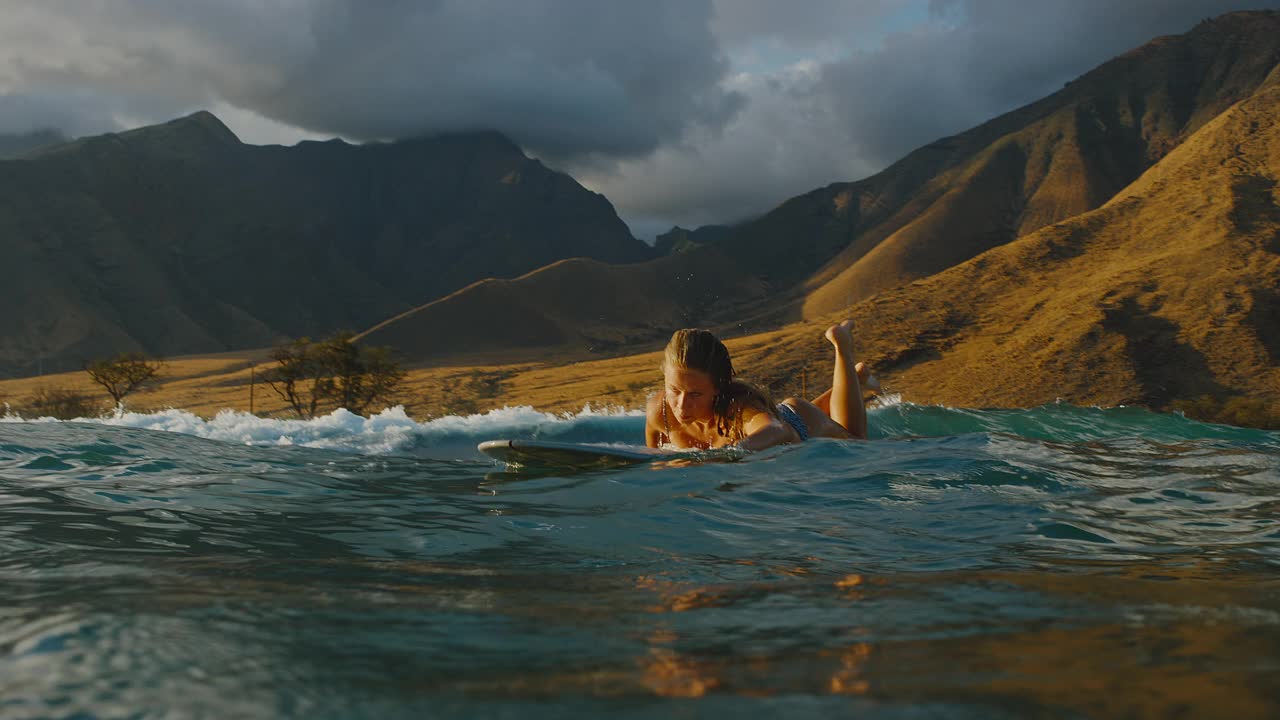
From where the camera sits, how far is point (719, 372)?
17.6 ft

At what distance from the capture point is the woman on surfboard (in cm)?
523

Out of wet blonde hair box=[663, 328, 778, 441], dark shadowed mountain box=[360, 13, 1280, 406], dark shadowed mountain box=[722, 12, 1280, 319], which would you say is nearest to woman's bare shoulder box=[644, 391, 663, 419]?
wet blonde hair box=[663, 328, 778, 441]

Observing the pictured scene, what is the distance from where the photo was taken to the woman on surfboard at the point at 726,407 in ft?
17.2

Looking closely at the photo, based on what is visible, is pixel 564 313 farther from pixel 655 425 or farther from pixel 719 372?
pixel 719 372

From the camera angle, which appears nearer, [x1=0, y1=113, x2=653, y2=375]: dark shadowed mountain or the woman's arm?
the woman's arm

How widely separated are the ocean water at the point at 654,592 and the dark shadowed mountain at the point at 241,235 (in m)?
104

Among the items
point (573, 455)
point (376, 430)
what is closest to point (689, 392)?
point (573, 455)

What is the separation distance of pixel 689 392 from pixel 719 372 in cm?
23

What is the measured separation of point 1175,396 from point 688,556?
929 inches

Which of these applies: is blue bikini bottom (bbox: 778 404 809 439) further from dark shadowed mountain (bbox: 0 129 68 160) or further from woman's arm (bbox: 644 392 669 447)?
dark shadowed mountain (bbox: 0 129 68 160)

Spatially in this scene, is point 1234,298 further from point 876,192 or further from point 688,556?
point 876,192

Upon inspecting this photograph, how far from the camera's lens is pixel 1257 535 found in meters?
3.73

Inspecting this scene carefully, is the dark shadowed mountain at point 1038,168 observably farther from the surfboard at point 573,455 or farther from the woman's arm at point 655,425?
the surfboard at point 573,455

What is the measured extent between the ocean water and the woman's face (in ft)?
1.29
